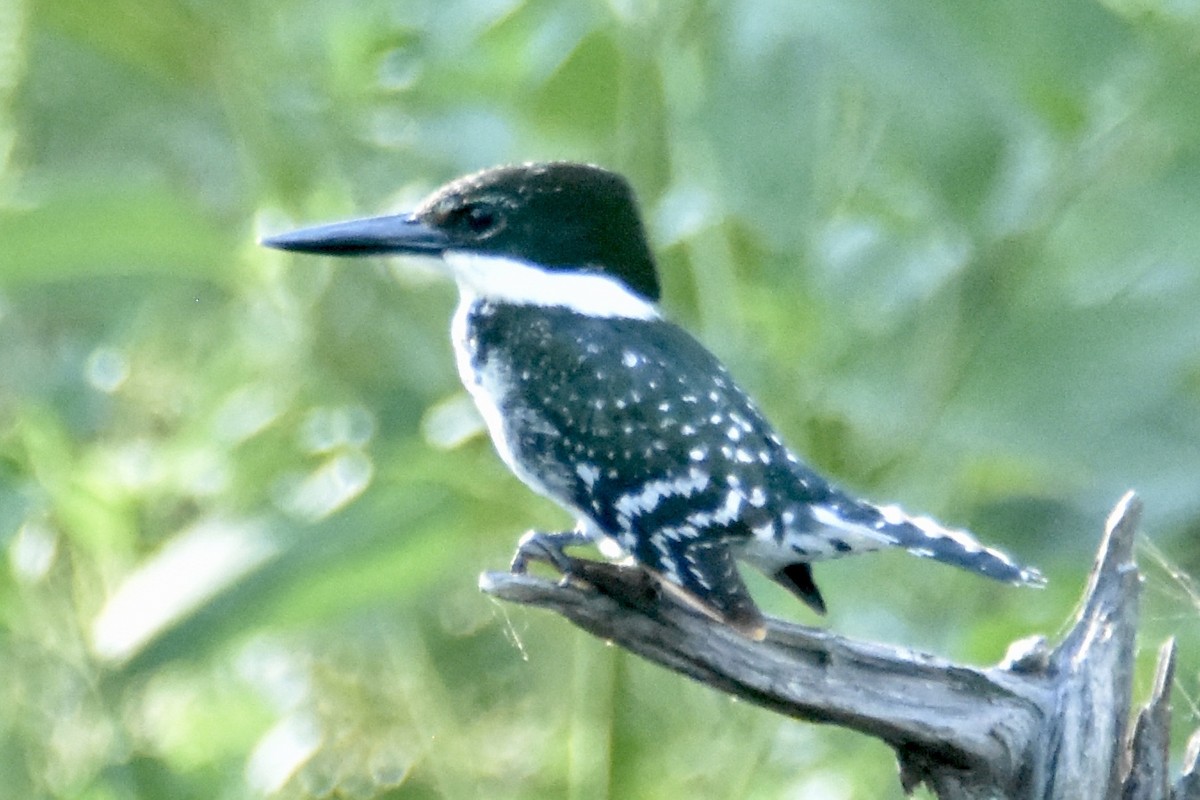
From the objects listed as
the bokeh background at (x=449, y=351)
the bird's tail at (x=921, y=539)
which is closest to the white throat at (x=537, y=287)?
the bokeh background at (x=449, y=351)

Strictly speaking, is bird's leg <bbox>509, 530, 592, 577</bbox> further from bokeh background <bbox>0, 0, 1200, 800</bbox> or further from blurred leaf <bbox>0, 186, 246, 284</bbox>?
blurred leaf <bbox>0, 186, 246, 284</bbox>

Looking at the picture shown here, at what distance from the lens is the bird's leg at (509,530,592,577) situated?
212 cm

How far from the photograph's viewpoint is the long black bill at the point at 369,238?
95.8 inches

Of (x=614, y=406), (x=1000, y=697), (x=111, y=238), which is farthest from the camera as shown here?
(x=111, y=238)

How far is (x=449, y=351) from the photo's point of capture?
2748 mm

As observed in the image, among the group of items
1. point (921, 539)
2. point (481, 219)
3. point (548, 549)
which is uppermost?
point (921, 539)

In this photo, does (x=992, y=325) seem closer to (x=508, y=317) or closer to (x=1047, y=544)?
(x=1047, y=544)

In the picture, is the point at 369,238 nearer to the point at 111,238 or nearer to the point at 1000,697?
the point at 111,238

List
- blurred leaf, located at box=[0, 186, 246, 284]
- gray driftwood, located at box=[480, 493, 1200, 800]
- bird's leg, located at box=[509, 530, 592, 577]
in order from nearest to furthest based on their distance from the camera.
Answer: gray driftwood, located at box=[480, 493, 1200, 800] → bird's leg, located at box=[509, 530, 592, 577] → blurred leaf, located at box=[0, 186, 246, 284]

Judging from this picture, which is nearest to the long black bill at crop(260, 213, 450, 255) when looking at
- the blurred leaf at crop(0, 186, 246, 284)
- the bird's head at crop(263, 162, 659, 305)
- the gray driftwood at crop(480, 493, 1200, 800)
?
Result: the bird's head at crop(263, 162, 659, 305)

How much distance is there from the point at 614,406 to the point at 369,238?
15.1 inches

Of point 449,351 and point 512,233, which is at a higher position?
point 512,233

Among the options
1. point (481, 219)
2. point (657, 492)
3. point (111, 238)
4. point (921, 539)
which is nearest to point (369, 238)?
point (481, 219)

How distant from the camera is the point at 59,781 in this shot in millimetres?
2766
